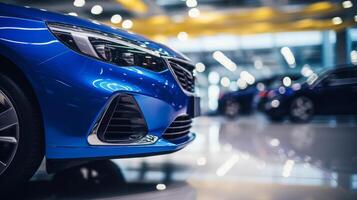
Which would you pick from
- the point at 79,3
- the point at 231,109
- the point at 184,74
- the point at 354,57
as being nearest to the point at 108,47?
the point at 184,74

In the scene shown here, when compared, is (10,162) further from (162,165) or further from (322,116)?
(322,116)

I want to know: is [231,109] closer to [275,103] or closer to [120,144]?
[275,103]

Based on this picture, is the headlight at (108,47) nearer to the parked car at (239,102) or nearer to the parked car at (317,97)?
the parked car at (317,97)

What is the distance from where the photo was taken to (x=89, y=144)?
157 cm

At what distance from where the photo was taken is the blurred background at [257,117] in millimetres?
1876

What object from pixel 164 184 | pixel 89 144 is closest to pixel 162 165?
pixel 164 184

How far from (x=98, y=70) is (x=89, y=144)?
346mm

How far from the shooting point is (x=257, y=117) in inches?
345

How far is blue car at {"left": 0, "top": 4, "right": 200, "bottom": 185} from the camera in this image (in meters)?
1.51

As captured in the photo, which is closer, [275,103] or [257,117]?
[275,103]

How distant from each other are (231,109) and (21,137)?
750 centimetres

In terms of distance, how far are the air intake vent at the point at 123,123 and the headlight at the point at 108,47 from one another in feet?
0.64

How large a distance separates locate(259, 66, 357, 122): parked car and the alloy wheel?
176 inches

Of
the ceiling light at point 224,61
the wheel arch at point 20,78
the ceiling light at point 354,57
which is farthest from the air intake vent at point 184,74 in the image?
the ceiling light at point 224,61
